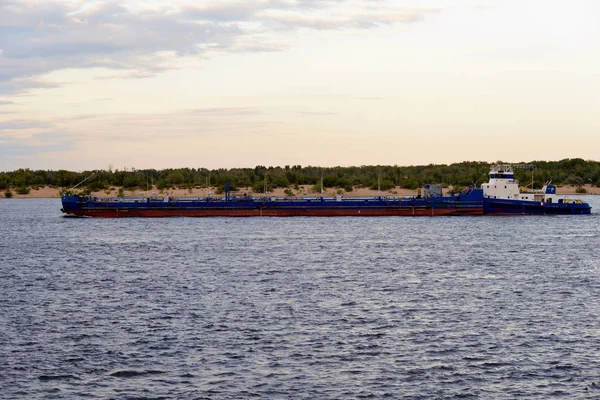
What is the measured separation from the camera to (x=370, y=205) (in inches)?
4911

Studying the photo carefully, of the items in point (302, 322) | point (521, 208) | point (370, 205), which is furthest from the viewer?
point (370, 205)

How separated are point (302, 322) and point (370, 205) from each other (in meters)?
85.9

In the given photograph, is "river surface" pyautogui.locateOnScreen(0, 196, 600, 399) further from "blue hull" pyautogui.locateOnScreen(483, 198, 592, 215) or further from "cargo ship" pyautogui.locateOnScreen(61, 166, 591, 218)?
"cargo ship" pyautogui.locateOnScreen(61, 166, 591, 218)

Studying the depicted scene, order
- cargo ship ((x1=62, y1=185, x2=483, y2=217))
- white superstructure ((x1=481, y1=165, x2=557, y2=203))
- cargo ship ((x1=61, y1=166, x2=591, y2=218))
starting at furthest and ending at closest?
1. cargo ship ((x1=62, y1=185, x2=483, y2=217))
2. cargo ship ((x1=61, y1=166, x2=591, y2=218))
3. white superstructure ((x1=481, y1=165, x2=557, y2=203))

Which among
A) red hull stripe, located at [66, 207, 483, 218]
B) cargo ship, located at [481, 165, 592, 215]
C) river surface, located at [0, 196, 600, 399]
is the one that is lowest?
river surface, located at [0, 196, 600, 399]

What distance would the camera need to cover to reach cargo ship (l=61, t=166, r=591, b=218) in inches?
4771

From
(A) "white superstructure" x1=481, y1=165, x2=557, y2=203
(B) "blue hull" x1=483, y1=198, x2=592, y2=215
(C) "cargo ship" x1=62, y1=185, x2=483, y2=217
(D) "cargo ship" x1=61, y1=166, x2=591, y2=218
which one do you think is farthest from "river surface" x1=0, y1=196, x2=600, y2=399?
(C) "cargo ship" x1=62, y1=185, x2=483, y2=217

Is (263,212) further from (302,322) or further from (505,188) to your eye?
(302,322)

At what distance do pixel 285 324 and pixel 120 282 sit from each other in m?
19.8

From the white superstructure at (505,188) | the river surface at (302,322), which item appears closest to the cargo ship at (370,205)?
the white superstructure at (505,188)

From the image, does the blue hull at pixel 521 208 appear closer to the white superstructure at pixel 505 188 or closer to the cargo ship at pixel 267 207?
the white superstructure at pixel 505 188

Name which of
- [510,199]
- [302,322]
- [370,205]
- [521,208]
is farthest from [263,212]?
[302,322]

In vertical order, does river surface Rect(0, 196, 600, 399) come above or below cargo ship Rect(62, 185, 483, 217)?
below

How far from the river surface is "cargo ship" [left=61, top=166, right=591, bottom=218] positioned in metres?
41.5
